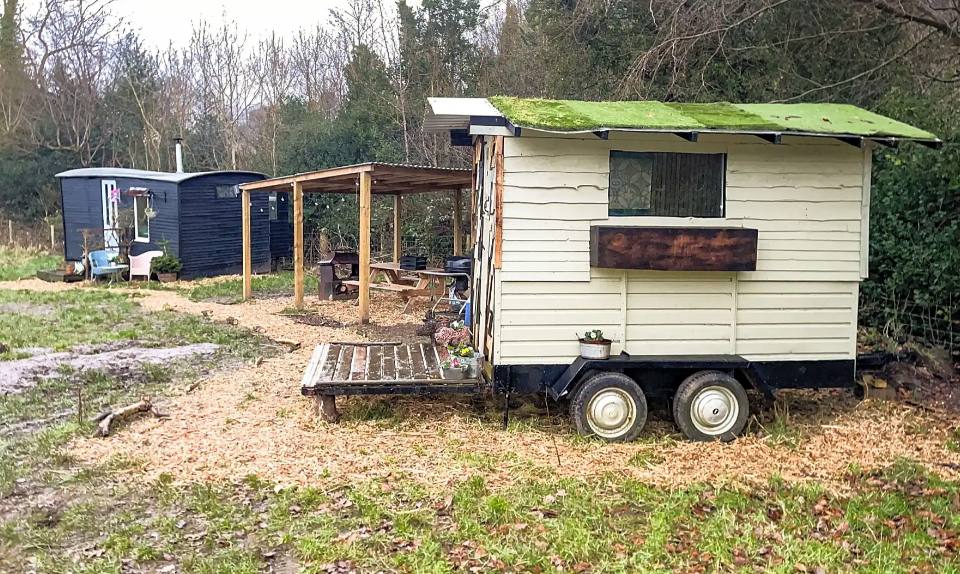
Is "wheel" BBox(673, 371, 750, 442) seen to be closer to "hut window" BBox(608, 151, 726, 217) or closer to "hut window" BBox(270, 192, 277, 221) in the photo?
"hut window" BBox(608, 151, 726, 217)

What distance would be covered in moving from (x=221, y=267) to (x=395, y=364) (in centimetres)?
1226

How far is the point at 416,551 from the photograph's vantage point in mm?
3512

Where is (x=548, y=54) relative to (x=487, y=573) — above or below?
above

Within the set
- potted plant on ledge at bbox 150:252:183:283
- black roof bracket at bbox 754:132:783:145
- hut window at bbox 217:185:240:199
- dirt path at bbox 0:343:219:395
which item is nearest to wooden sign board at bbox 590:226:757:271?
black roof bracket at bbox 754:132:783:145

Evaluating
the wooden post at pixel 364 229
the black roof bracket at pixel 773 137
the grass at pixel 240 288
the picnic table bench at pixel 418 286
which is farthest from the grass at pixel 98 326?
the black roof bracket at pixel 773 137

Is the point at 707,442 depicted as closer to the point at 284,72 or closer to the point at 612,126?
the point at 612,126

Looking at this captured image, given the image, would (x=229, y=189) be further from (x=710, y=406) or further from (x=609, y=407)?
(x=710, y=406)

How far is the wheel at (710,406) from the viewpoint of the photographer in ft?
16.9

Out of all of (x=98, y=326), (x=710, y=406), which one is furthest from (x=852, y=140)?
(x=98, y=326)

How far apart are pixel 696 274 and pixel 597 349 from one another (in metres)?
0.91

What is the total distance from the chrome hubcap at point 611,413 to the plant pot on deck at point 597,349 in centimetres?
24

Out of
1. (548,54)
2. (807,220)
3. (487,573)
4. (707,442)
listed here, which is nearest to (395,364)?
(707,442)

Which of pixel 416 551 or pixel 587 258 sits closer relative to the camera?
pixel 416 551

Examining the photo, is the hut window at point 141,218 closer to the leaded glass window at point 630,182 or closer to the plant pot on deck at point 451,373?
the plant pot on deck at point 451,373
